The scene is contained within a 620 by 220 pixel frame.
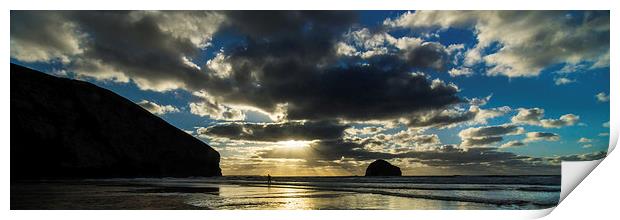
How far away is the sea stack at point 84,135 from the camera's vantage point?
47.1 metres

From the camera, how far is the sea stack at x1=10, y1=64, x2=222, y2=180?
47062mm

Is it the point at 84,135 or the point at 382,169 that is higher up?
A: the point at 84,135

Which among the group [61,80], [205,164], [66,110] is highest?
[61,80]

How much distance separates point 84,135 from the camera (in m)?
57.9

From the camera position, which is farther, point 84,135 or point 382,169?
point 382,169

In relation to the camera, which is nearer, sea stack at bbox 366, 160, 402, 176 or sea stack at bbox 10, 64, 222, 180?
sea stack at bbox 10, 64, 222, 180

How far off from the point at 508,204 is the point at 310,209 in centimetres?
757

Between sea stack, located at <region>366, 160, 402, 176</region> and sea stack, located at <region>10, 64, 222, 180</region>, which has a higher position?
sea stack, located at <region>10, 64, 222, 180</region>

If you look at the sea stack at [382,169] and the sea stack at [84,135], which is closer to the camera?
the sea stack at [84,135]

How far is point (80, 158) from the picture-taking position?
55.3 metres

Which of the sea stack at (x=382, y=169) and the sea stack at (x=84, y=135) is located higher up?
the sea stack at (x=84, y=135)
